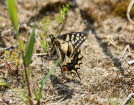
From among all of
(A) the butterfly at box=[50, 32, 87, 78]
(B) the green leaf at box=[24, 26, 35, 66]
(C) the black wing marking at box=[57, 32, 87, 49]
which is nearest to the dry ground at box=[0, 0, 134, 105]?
(A) the butterfly at box=[50, 32, 87, 78]

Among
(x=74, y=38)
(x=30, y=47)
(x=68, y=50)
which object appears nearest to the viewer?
(x=30, y=47)

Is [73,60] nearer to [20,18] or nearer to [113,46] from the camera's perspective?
[113,46]

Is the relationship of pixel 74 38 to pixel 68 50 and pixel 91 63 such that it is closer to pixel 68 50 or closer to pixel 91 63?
pixel 68 50

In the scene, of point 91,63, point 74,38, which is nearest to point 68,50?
point 74,38

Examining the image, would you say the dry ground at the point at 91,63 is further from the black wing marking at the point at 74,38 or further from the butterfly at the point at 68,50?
the black wing marking at the point at 74,38

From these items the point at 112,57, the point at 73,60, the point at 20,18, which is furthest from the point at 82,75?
the point at 20,18

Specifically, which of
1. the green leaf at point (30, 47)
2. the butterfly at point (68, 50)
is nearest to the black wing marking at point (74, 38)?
the butterfly at point (68, 50)
